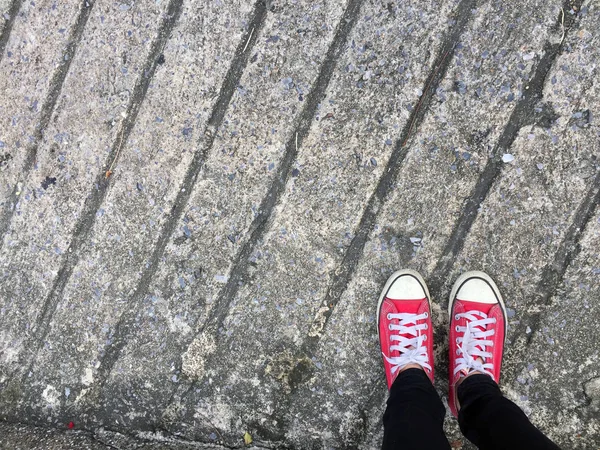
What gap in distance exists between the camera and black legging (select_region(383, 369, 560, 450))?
1.42 m

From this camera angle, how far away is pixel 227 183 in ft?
6.07

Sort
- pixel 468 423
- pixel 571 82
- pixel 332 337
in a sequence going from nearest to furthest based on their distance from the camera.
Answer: pixel 468 423, pixel 571 82, pixel 332 337

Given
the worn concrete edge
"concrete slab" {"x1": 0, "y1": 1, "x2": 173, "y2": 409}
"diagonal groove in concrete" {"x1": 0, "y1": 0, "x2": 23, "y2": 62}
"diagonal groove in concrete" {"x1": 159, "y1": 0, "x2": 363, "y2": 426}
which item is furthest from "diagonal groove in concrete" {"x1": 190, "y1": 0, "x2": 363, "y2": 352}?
"diagonal groove in concrete" {"x1": 0, "y1": 0, "x2": 23, "y2": 62}

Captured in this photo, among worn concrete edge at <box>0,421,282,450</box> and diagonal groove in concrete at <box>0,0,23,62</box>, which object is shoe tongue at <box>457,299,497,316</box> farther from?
diagonal groove in concrete at <box>0,0,23,62</box>

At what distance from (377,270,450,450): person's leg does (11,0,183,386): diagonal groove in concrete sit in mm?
1352

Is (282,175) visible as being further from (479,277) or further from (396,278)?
(479,277)

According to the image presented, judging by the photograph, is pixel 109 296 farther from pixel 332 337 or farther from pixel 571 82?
pixel 571 82

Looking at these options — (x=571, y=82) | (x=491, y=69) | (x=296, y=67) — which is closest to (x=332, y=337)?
(x=296, y=67)

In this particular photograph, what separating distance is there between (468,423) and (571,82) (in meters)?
1.42

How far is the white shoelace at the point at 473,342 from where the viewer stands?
1769mm

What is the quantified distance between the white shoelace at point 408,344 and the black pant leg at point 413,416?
0.18 ft

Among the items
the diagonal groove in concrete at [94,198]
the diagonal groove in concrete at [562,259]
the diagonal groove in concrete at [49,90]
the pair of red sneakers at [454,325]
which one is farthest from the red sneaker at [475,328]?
the diagonal groove in concrete at [49,90]

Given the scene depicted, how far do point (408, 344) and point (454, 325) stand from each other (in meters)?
0.22

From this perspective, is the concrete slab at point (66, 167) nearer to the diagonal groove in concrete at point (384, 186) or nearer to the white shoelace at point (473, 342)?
the diagonal groove in concrete at point (384, 186)
